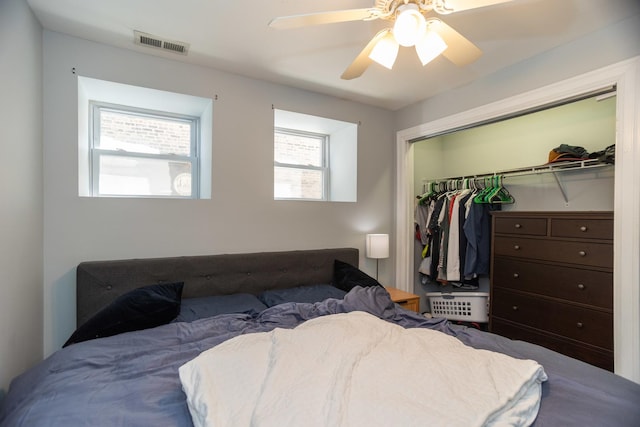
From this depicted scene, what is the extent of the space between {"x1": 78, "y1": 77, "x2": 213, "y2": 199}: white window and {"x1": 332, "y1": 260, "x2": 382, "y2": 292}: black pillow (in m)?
1.27

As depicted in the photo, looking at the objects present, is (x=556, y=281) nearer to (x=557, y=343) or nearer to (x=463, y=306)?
(x=557, y=343)

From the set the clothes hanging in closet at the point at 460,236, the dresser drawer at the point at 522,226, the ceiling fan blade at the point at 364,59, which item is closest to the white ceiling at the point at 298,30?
the ceiling fan blade at the point at 364,59

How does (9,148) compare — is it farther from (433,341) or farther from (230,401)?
(433,341)

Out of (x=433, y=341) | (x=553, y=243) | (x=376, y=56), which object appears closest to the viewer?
(x=433, y=341)

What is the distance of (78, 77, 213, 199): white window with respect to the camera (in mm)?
2250

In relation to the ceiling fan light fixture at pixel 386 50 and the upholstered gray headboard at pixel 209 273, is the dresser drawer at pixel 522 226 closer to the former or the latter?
the upholstered gray headboard at pixel 209 273

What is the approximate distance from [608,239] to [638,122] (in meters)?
0.80

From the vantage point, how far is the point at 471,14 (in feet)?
5.65

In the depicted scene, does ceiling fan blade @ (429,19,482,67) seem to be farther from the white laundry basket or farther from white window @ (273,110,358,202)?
the white laundry basket

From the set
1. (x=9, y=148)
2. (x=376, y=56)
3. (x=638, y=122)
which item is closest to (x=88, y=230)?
(x=9, y=148)

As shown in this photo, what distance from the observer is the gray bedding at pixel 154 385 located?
94 cm

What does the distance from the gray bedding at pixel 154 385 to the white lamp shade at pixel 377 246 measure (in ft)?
4.20

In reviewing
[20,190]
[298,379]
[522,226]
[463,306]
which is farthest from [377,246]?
[20,190]

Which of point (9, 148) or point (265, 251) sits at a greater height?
point (9, 148)
